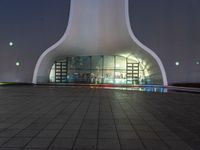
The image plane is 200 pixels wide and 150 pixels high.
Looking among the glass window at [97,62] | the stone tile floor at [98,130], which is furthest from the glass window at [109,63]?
the stone tile floor at [98,130]

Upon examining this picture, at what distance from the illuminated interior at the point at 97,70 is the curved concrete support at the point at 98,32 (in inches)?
141

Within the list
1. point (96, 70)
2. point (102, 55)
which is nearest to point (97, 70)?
point (96, 70)

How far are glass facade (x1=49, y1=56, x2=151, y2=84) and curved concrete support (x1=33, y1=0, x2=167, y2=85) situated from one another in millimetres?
3597

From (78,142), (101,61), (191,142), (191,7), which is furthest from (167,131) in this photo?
(101,61)

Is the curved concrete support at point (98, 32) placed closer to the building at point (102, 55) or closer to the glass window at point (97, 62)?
the building at point (102, 55)

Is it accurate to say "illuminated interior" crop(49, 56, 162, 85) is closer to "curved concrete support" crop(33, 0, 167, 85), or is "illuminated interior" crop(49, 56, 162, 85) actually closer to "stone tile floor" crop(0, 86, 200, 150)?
"curved concrete support" crop(33, 0, 167, 85)

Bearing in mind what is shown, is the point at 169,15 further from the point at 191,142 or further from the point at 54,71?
the point at 191,142

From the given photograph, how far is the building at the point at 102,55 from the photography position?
2016 cm

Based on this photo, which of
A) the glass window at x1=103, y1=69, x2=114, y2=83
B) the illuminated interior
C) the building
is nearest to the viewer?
the building

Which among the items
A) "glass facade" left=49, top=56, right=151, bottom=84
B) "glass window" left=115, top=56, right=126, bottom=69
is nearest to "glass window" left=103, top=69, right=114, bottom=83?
"glass facade" left=49, top=56, right=151, bottom=84

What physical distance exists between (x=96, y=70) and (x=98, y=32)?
692 cm

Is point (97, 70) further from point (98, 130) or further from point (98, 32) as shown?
point (98, 130)

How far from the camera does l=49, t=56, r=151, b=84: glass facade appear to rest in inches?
1073

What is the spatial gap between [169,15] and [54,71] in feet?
44.9
